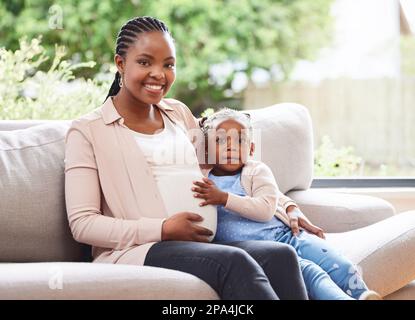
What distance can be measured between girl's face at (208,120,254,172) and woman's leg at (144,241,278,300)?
A: 34 cm

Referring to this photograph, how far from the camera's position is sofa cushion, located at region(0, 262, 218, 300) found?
1.58 metres

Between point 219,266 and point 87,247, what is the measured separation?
526 mm

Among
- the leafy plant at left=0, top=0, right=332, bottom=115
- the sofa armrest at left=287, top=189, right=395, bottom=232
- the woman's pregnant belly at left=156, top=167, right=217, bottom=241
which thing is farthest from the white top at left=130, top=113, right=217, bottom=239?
the leafy plant at left=0, top=0, right=332, bottom=115

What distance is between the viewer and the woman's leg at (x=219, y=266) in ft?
5.27

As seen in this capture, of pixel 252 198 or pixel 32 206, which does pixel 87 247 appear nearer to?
pixel 32 206

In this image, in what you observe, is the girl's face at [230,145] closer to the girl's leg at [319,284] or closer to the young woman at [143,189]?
the young woman at [143,189]

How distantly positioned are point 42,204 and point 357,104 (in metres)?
2.69

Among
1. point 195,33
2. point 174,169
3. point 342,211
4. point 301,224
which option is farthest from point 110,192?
point 195,33

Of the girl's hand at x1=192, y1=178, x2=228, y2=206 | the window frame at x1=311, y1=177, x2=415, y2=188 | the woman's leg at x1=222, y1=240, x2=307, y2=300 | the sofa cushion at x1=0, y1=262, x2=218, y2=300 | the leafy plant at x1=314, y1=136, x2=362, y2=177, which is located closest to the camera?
the sofa cushion at x1=0, y1=262, x2=218, y2=300

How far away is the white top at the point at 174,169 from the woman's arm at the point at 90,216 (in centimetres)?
10

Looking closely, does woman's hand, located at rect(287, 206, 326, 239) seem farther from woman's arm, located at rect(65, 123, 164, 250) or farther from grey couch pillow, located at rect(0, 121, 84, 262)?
grey couch pillow, located at rect(0, 121, 84, 262)

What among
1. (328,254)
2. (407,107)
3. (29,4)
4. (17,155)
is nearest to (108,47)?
(29,4)

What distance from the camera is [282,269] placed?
171cm
